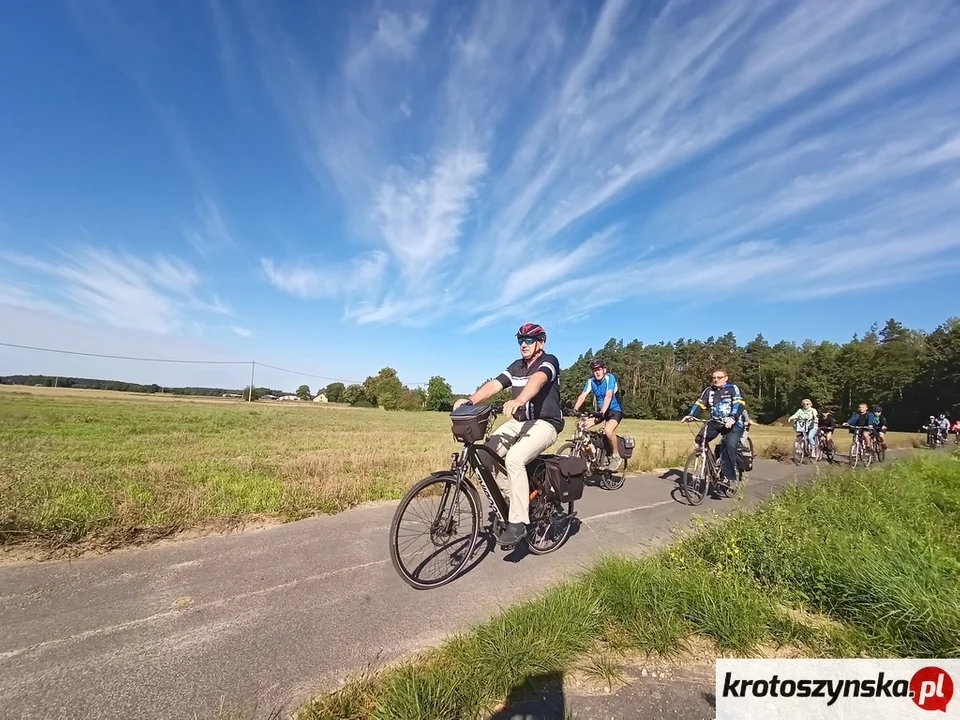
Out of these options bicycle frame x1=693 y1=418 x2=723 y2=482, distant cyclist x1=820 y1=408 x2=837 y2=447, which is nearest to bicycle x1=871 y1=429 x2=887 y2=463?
distant cyclist x1=820 y1=408 x2=837 y2=447

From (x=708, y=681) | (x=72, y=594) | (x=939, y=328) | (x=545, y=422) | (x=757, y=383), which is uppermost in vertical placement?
(x=939, y=328)

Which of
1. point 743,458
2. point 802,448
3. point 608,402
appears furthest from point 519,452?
point 802,448

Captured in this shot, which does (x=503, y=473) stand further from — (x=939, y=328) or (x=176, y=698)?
(x=939, y=328)

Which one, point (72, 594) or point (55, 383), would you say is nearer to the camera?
point (72, 594)

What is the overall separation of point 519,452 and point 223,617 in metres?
2.62

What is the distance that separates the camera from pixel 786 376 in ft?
A: 263

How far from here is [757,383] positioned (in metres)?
86.9

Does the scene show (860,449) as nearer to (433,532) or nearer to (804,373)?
(433,532)

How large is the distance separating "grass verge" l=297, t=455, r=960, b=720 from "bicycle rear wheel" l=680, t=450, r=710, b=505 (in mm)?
3227

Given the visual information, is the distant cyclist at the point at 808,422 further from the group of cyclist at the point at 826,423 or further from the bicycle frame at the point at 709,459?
the bicycle frame at the point at 709,459

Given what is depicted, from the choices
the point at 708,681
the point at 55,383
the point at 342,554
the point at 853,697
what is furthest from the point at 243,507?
the point at 55,383

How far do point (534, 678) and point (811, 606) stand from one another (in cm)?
245

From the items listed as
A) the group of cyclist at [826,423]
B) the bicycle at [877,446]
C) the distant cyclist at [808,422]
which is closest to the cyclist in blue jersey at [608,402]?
the group of cyclist at [826,423]

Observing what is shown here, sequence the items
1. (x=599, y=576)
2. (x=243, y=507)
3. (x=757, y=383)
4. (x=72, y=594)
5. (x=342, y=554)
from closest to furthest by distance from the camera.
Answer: (x=72, y=594)
(x=599, y=576)
(x=342, y=554)
(x=243, y=507)
(x=757, y=383)
